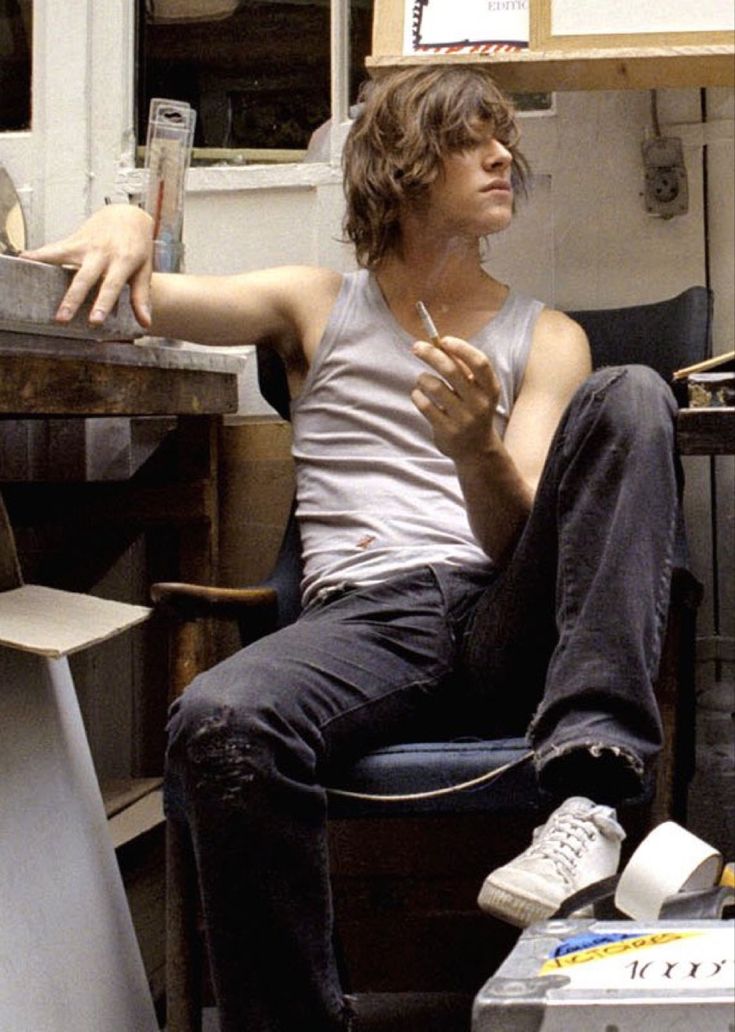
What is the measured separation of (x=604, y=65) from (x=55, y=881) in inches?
51.5

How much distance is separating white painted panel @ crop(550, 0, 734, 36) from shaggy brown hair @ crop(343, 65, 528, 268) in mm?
135

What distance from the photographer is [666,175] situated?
2.27 metres

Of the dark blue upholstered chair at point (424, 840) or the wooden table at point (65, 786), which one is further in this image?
the dark blue upholstered chair at point (424, 840)

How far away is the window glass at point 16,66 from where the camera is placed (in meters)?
2.56

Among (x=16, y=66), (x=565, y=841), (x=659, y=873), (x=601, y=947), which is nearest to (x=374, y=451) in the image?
(x=565, y=841)

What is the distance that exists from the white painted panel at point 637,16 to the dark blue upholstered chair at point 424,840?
364 millimetres

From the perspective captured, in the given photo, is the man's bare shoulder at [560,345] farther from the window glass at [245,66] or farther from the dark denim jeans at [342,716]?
the window glass at [245,66]

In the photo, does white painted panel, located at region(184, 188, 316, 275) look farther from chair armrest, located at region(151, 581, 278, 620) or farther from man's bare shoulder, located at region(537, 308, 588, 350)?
chair armrest, located at region(151, 581, 278, 620)

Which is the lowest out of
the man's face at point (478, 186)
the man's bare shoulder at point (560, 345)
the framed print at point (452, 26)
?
the man's bare shoulder at point (560, 345)

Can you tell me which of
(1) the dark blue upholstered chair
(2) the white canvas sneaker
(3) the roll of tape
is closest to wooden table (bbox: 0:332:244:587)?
(1) the dark blue upholstered chair

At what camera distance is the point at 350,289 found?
1950 millimetres

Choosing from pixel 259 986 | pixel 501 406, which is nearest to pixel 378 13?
pixel 501 406

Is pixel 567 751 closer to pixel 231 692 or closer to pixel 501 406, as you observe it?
pixel 231 692

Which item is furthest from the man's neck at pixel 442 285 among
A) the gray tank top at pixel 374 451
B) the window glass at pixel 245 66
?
the window glass at pixel 245 66
